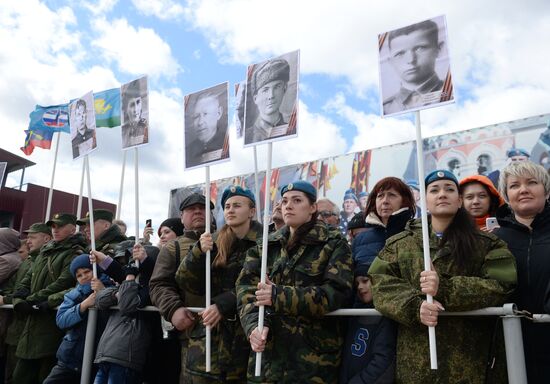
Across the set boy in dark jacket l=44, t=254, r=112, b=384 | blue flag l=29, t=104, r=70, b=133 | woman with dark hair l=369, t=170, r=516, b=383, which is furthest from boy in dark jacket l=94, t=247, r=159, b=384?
blue flag l=29, t=104, r=70, b=133

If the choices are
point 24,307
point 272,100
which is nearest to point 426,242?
point 272,100

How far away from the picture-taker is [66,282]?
4.98 m

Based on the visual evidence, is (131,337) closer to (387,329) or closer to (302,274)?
(302,274)

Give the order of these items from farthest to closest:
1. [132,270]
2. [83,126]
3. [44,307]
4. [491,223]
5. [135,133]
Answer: [83,126]
[44,307]
[135,133]
[132,270]
[491,223]

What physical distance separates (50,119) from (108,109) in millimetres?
3672

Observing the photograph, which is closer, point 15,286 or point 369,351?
point 369,351

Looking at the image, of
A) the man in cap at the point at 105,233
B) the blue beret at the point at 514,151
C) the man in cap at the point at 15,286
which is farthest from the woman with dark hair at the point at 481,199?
the man in cap at the point at 15,286

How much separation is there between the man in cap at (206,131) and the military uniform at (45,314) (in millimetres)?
2153

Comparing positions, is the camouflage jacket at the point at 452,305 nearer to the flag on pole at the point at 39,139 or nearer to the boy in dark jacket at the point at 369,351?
the boy in dark jacket at the point at 369,351

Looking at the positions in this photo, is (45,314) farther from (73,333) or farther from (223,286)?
(223,286)

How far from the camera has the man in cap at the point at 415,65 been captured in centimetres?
266

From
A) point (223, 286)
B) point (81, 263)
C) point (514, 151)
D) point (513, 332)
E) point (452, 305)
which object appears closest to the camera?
point (513, 332)

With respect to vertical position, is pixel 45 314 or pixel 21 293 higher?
pixel 21 293

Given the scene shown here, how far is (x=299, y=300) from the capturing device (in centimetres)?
276
